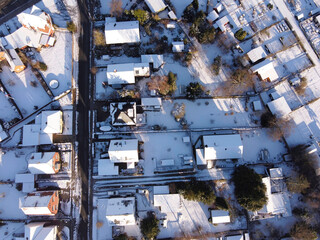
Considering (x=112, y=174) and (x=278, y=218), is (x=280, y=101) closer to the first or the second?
(x=278, y=218)

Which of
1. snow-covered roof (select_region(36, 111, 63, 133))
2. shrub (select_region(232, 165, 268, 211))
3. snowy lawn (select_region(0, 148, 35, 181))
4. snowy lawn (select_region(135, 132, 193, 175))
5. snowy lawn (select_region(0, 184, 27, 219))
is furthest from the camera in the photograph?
snowy lawn (select_region(135, 132, 193, 175))

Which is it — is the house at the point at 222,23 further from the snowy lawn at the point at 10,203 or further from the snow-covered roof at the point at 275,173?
the snowy lawn at the point at 10,203

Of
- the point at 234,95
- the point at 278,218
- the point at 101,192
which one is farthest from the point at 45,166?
the point at 278,218

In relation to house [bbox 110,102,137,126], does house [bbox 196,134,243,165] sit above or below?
below

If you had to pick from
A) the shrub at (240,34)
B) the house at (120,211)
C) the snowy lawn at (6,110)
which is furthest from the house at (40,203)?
the shrub at (240,34)

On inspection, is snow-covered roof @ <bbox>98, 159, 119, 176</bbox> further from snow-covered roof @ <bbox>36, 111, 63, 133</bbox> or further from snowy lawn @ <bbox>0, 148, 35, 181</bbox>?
snowy lawn @ <bbox>0, 148, 35, 181</bbox>

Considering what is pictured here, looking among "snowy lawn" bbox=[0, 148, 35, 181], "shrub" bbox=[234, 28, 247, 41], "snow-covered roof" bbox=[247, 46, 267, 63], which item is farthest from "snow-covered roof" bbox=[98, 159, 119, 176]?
"shrub" bbox=[234, 28, 247, 41]
